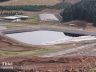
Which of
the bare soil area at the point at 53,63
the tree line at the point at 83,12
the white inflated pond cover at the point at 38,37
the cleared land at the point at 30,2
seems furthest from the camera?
the cleared land at the point at 30,2

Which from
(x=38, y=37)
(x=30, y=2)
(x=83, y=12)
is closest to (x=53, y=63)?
(x=38, y=37)

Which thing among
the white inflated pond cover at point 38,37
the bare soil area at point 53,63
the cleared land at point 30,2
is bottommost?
the cleared land at point 30,2

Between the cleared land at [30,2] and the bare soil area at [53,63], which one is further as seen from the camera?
the cleared land at [30,2]

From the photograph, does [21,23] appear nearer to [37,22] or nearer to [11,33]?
[37,22]

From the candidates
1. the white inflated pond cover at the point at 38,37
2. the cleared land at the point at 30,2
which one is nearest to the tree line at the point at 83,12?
the white inflated pond cover at the point at 38,37

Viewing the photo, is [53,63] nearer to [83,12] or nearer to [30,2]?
[83,12]

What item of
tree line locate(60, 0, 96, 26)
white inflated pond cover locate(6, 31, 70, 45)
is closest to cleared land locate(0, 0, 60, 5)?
tree line locate(60, 0, 96, 26)

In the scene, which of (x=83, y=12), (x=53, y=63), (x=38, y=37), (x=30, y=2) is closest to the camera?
(x=53, y=63)

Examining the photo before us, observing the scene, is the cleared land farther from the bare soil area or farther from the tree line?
the bare soil area

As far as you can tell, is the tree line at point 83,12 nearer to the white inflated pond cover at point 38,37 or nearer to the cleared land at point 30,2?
the white inflated pond cover at point 38,37
